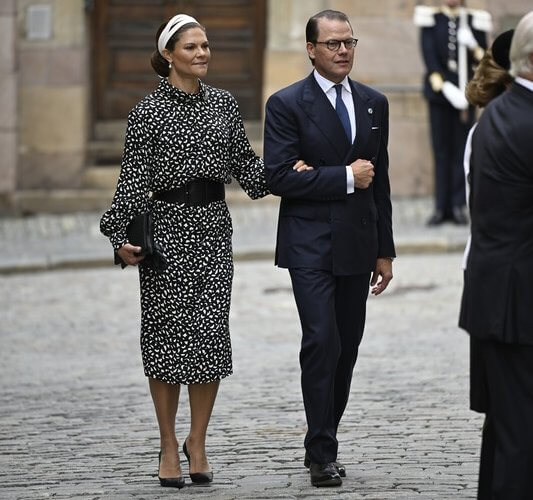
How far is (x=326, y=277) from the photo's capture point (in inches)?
279

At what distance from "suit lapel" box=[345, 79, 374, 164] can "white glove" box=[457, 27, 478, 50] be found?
8.96 metres

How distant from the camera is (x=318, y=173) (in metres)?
7.00

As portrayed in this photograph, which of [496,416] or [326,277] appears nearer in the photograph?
[496,416]

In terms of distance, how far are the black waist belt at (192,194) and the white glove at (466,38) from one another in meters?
9.15

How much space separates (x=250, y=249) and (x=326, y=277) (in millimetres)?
8045

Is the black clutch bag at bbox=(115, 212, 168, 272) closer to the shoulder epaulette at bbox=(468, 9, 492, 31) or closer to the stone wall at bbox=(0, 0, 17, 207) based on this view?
the shoulder epaulette at bbox=(468, 9, 492, 31)

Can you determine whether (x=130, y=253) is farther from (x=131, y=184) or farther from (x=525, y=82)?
(x=525, y=82)

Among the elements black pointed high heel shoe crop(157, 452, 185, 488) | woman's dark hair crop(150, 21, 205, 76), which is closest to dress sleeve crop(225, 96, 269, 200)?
woman's dark hair crop(150, 21, 205, 76)

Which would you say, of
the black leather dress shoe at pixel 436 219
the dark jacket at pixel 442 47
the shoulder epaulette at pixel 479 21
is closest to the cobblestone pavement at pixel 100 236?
the black leather dress shoe at pixel 436 219

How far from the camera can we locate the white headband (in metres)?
7.16

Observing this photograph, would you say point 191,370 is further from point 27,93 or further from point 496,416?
point 27,93

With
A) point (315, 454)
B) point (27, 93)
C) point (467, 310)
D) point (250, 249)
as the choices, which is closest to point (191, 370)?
point (315, 454)

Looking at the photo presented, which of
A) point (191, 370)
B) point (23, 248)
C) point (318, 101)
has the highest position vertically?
point (318, 101)

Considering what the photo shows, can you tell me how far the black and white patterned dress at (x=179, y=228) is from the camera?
7.14 m
